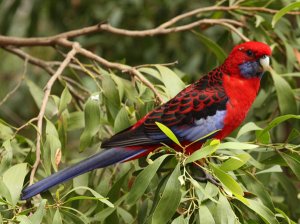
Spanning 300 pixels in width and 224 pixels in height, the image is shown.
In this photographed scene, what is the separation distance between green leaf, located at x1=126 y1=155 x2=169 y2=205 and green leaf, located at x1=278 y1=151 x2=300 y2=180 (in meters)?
0.52

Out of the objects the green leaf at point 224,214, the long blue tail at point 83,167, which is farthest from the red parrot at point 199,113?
the green leaf at point 224,214

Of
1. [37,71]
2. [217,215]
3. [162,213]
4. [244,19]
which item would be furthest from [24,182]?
[37,71]

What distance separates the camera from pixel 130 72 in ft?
9.66

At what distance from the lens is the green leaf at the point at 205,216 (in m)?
2.08

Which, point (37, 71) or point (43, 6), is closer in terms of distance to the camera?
point (43, 6)

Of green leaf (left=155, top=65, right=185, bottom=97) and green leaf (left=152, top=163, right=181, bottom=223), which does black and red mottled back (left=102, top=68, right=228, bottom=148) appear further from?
green leaf (left=152, top=163, right=181, bottom=223)

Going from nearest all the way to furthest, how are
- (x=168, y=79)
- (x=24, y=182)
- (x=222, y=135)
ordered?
(x=24, y=182) < (x=222, y=135) < (x=168, y=79)

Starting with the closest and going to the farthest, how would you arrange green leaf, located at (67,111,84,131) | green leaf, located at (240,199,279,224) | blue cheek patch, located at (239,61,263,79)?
green leaf, located at (240,199,279,224), blue cheek patch, located at (239,61,263,79), green leaf, located at (67,111,84,131)

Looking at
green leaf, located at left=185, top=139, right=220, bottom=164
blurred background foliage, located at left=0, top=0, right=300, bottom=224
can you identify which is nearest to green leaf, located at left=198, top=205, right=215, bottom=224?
blurred background foliage, located at left=0, top=0, right=300, bottom=224

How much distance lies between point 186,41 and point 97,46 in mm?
653

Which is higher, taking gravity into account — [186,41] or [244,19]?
[244,19]

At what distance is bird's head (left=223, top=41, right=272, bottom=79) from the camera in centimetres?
280

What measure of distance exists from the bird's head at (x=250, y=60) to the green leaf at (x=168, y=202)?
834 mm

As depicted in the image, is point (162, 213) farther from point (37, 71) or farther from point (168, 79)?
point (37, 71)
